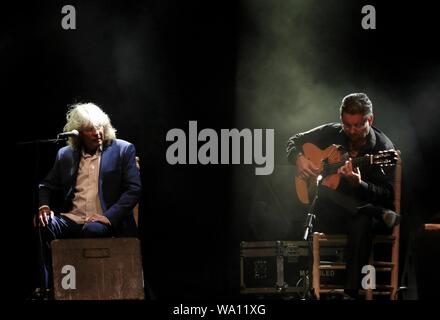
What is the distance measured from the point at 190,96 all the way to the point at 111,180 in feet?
3.28

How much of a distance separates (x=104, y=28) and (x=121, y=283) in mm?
2078

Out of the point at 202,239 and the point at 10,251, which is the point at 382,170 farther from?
the point at 10,251

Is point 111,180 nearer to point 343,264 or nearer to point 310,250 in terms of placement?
point 310,250

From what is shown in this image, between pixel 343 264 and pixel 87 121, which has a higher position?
pixel 87 121

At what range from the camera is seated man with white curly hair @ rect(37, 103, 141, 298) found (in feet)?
16.7

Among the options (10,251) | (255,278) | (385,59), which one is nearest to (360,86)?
(385,59)

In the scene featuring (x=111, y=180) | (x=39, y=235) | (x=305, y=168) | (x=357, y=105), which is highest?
(x=357, y=105)

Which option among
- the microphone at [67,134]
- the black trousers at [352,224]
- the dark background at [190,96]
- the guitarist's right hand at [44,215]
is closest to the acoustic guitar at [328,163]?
the black trousers at [352,224]

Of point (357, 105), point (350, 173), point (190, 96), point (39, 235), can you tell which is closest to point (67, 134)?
point (39, 235)

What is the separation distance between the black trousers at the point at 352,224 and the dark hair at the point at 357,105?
0.58 m

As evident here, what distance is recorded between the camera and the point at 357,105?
5293 mm

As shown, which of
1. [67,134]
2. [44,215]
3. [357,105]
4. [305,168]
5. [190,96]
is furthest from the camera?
[190,96]

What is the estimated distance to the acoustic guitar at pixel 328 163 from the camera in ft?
16.6

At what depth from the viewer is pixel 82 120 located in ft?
17.2
